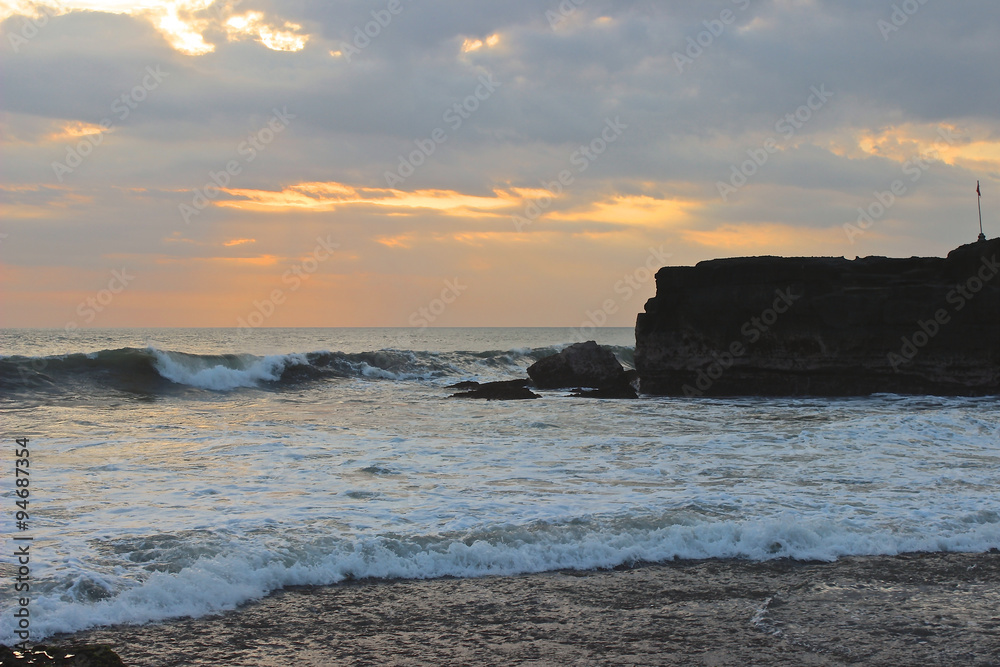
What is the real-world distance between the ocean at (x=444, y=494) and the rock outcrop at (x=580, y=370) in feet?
24.6

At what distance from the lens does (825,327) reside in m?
25.6

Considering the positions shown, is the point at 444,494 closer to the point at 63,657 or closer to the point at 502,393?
the point at 63,657

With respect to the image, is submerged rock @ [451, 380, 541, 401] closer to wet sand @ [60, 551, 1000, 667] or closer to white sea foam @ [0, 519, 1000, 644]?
white sea foam @ [0, 519, 1000, 644]

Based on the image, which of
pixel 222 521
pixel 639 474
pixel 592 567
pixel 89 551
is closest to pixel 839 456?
pixel 639 474

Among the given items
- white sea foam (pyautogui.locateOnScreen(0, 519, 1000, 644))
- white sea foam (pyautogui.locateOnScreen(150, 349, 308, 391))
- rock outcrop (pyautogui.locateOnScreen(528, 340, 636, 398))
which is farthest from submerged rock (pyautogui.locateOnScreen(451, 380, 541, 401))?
white sea foam (pyautogui.locateOnScreen(0, 519, 1000, 644))

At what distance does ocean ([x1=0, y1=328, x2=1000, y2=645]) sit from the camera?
7117 millimetres

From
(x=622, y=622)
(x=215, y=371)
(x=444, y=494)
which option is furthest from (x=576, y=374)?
(x=622, y=622)

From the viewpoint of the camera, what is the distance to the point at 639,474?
11711mm

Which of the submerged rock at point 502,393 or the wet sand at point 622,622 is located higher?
the submerged rock at point 502,393

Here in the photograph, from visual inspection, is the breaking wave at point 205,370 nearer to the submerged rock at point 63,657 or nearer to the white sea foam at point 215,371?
the white sea foam at point 215,371

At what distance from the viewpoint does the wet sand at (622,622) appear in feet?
17.3

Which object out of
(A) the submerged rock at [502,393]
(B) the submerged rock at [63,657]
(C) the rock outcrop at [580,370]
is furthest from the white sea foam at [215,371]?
(B) the submerged rock at [63,657]

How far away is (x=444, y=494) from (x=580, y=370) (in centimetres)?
1903

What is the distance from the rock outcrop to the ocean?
7506 mm
